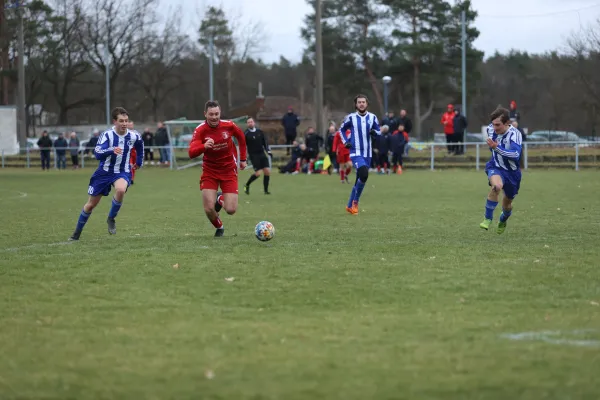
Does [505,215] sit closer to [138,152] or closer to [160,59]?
[138,152]

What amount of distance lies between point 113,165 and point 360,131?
536 cm

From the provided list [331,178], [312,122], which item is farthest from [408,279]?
[312,122]

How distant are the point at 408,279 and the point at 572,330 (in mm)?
2209

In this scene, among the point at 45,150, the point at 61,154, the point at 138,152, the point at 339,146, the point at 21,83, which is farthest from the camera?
the point at 21,83

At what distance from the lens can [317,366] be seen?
5.31 metres

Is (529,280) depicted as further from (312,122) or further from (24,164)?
(312,122)

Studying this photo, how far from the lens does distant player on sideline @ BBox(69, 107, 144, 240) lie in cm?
1220

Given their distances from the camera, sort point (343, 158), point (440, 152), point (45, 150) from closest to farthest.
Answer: point (343, 158) < point (440, 152) < point (45, 150)

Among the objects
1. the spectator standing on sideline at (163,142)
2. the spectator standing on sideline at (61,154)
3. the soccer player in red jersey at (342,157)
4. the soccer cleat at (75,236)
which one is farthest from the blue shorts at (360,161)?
the spectator standing on sideline at (61,154)

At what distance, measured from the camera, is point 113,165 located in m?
12.4

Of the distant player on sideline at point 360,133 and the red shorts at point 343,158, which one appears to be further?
the red shorts at point 343,158

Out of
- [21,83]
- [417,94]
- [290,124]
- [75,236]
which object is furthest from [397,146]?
[417,94]

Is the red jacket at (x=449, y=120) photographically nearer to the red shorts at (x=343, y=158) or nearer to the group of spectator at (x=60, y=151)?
the red shorts at (x=343, y=158)

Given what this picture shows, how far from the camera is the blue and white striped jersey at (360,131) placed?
16203 millimetres
